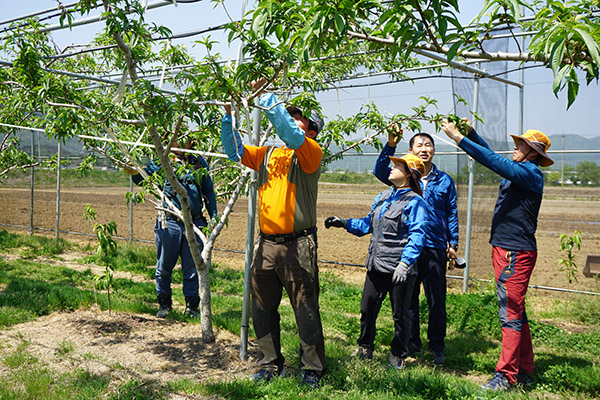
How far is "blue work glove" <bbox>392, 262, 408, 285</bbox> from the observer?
3624mm

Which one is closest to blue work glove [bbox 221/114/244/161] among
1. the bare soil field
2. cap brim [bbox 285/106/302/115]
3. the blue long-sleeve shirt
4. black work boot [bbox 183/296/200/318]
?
the blue long-sleeve shirt

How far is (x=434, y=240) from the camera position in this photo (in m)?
4.27

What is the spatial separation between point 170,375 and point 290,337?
1.24 meters

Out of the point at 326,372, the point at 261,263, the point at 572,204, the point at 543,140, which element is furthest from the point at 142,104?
the point at 572,204

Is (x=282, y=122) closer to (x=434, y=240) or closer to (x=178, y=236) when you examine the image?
(x=434, y=240)

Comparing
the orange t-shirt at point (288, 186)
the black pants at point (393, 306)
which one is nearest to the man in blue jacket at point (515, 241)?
the black pants at point (393, 306)

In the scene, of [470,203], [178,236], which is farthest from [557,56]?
[470,203]

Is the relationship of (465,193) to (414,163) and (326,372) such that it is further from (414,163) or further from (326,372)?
(326,372)

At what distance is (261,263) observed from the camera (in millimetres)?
3434

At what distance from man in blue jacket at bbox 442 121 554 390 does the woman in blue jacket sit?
583mm

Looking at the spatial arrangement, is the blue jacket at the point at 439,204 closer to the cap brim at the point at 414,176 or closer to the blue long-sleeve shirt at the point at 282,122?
the cap brim at the point at 414,176

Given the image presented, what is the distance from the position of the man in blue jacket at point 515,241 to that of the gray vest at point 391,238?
0.70 metres

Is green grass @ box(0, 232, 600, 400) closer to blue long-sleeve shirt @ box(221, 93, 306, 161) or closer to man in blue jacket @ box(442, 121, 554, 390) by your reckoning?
man in blue jacket @ box(442, 121, 554, 390)

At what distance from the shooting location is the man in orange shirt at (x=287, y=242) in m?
3.33
